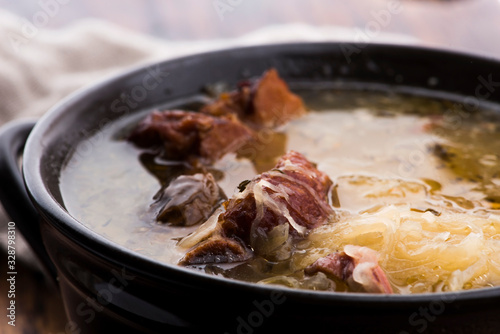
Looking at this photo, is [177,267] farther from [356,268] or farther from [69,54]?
[69,54]

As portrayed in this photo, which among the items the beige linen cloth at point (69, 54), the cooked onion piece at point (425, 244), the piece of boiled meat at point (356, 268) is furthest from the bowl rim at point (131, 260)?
the beige linen cloth at point (69, 54)

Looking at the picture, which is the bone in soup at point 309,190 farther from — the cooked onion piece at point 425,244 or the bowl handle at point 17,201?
the bowl handle at point 17,201

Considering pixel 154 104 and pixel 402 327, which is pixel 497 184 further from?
pixel 154 104

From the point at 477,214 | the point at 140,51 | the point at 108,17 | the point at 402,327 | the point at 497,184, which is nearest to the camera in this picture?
the point at 402,327

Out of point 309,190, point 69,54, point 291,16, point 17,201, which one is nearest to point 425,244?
point 309,190

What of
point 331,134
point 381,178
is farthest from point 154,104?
point 381,178
